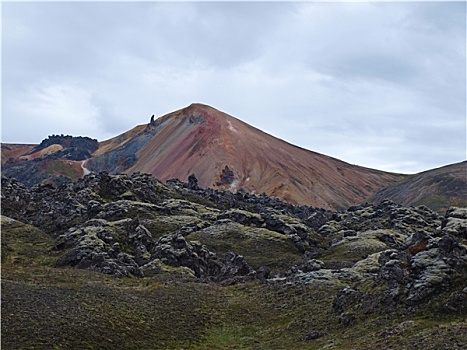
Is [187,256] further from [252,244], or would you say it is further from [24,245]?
[24,245]

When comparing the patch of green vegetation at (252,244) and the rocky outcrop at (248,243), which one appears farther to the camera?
the patch of green vegetation at (252,244)

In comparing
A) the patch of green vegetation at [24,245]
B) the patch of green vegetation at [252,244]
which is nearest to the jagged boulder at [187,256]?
the patch of green vegetation at [252,244]

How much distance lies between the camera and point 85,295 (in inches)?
1903

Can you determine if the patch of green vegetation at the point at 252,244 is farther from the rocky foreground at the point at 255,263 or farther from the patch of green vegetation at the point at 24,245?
the patch of green vegetation at the point at 24,245

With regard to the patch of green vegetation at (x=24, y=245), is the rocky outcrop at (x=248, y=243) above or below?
above

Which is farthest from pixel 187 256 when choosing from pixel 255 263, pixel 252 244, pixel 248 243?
pixel 248 243

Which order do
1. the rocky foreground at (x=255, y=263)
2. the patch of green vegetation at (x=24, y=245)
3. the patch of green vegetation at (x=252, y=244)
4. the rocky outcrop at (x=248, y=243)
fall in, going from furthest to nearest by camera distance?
1. the patch of green vegetation at (x=252, y=244)
2. the patch of green vegetation at (x=24, y=245)
3. the rocky outcrop at (x=248, y=243)
4. the rocky foreground at (x=255, y=263)

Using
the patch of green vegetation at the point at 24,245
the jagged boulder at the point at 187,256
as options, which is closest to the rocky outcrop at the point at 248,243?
the jagged boulder at the point at 187,256

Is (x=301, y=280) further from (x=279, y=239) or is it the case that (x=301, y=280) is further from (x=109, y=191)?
(x=109, y=191)

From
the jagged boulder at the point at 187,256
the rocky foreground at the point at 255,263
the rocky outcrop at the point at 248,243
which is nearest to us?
the rocky foreground at the point at 255,263

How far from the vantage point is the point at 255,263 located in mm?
95875

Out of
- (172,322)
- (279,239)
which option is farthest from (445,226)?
(279,239)

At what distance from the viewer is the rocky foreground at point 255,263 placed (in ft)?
125

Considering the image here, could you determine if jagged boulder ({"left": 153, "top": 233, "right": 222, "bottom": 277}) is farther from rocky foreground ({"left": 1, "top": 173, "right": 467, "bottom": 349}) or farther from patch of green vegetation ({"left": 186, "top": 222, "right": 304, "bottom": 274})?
patch of green vegetation ({"left": 186, "top": 222, "right": 304, "bottom": 274})
